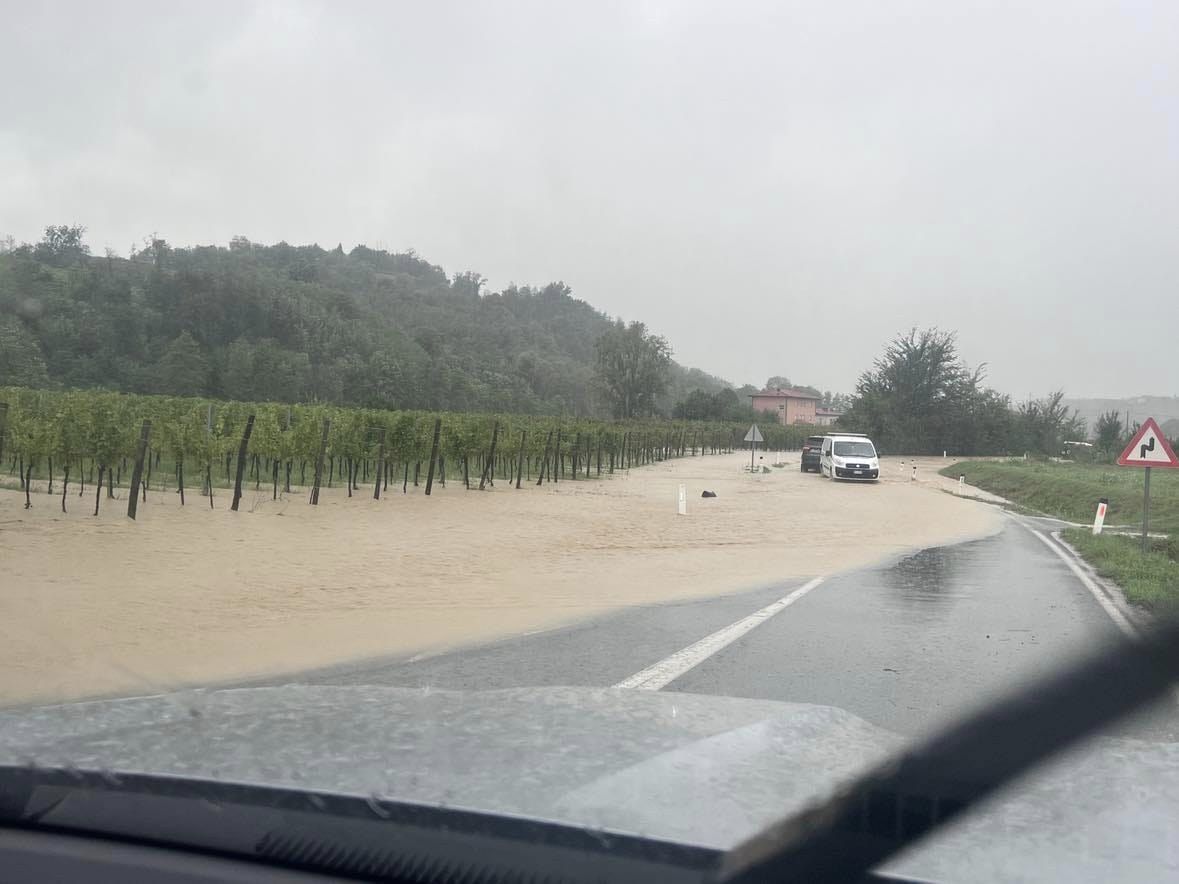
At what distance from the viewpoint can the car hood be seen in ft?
7.21

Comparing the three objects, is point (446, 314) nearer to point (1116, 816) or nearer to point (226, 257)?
point (226, 257)

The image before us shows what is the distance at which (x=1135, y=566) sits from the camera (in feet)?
47.1

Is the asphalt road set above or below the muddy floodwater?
above

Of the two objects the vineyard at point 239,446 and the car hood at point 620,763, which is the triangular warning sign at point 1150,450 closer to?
the car hood at point 620,763

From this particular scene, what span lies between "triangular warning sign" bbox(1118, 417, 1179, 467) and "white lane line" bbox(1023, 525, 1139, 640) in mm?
2009

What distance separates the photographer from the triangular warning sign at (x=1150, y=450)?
1678 cm

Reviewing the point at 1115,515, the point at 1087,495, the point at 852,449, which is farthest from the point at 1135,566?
the point at 852,449

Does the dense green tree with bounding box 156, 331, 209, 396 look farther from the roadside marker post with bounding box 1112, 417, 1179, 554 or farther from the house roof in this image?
the house roof

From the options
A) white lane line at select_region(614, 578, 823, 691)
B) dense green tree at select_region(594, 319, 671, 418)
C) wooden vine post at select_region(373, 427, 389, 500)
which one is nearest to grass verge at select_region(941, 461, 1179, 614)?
white lane line at select_region(614, 578, 823, 691)

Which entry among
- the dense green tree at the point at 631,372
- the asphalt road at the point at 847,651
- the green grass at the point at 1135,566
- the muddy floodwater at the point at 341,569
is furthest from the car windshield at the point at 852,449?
the dense green tree at the point at 631,372

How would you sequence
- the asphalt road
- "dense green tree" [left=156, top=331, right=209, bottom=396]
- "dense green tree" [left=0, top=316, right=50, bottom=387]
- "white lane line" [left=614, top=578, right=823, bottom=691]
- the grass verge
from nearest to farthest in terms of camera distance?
the asphalt road, "white lane line" [left=614, top=578, right=823, bottom=691], the grass verge, "dense green tree" [left=0, top=316, right=50, bottom=387], "dense green tree" [left=156, top=331, right=209, bottom=396]

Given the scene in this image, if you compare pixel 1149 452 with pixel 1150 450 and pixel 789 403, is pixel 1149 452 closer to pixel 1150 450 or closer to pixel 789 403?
pixel 1150 450

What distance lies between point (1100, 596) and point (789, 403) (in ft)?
512

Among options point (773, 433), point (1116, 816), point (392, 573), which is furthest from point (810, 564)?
point (773, 433)
